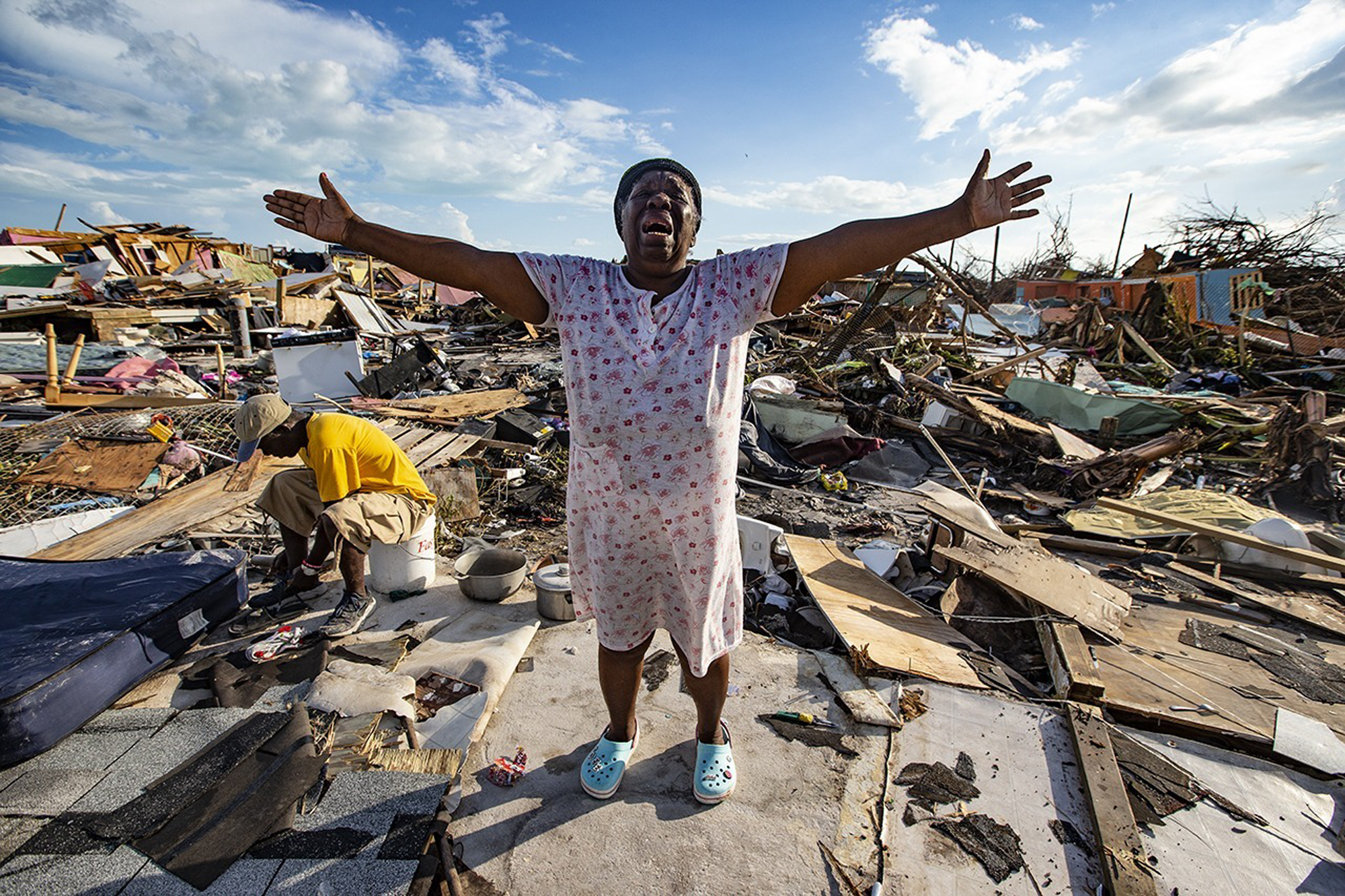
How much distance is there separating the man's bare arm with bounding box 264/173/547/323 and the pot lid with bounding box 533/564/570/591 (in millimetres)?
1805

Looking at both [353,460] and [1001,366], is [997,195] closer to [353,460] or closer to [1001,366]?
[353,460]

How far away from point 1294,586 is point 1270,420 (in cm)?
391

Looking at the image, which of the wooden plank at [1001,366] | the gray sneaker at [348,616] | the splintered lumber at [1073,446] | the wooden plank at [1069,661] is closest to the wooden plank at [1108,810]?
the wooden plank at [1069,661]

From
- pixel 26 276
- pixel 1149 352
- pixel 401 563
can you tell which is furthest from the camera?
pixel 26 276

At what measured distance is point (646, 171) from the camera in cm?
174

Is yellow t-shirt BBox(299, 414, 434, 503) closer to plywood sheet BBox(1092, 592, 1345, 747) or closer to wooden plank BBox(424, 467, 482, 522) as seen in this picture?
wooden plank BBox(424, 467, 482, 522)

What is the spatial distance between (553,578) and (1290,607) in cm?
446

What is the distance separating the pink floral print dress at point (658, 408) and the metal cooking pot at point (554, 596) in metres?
1.40

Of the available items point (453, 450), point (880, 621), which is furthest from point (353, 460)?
point (880, 621)

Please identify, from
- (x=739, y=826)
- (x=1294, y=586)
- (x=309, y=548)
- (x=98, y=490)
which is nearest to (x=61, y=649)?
(x=309, y=548)

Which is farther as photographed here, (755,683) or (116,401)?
(116,401)

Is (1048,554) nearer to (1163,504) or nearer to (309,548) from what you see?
(1163,504)

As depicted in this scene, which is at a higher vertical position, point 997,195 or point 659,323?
point 997,195

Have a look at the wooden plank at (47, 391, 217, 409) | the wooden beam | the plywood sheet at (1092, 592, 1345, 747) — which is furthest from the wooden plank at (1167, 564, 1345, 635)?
the wooden plank at (47, 391, 217, 409)
